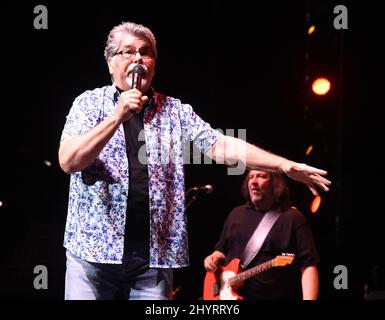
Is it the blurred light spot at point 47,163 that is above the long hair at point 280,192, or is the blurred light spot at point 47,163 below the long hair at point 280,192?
above

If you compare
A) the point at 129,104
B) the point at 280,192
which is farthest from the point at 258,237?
the point at 129,104

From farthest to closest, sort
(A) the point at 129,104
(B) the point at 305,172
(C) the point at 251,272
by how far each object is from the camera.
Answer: (C) the point at 251,272, (B) the point at 305,172, (A) the point at 129,104

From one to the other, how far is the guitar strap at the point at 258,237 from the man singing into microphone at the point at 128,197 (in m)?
1.55

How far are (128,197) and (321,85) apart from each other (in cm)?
247

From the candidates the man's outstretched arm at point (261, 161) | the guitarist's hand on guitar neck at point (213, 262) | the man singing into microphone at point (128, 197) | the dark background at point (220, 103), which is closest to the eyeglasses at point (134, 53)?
the man singing into microphone at point (128, 197)

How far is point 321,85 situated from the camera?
431 centimetres

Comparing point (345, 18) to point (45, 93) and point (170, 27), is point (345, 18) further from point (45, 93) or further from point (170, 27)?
point (45, 93)

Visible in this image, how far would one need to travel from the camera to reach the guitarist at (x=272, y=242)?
372 cm

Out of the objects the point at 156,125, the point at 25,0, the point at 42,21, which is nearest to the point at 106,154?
the point at 156,125
